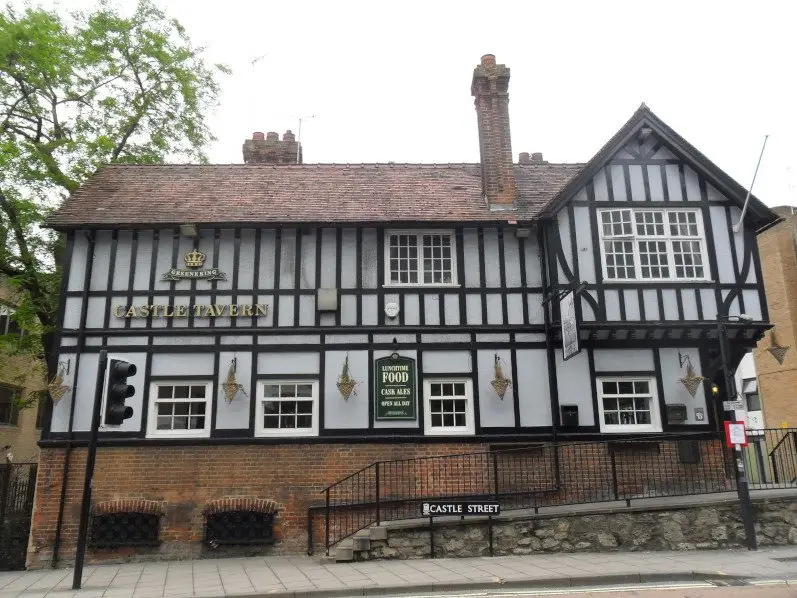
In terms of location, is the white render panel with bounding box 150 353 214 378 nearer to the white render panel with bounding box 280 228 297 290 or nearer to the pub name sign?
the pub name sign

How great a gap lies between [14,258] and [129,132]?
5.73 metres

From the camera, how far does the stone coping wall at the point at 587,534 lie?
404 inches

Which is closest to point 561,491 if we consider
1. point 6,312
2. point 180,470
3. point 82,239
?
point 180,470

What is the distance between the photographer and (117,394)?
9.63m

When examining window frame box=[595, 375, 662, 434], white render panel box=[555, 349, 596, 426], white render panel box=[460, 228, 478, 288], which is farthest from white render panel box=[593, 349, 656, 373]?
white render panel box=[460, 228, 478, 288]

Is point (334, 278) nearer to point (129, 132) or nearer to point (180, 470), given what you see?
point (180, 470)

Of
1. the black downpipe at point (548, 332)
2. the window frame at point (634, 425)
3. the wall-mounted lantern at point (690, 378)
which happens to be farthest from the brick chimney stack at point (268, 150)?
the wall-mounted lantern at point (690, 378)

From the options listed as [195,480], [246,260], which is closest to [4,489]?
[195,480]

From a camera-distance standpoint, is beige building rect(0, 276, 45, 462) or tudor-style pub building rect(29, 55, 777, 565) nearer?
tudor-style pub building rect(29, 55, 777, 565)

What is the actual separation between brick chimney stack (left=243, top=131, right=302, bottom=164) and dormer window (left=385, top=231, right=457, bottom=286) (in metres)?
5.98

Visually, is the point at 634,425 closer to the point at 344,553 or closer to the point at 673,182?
the point at 673,182

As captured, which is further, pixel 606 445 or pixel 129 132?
pixel 129 132

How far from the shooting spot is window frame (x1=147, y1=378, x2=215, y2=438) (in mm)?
12499

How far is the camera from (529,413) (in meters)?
12.7
